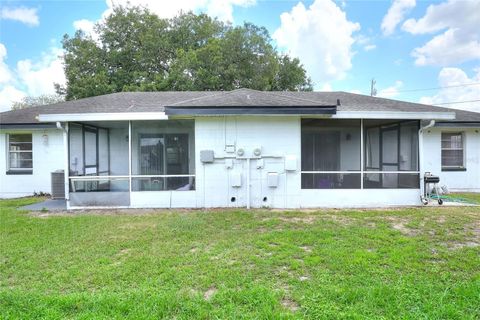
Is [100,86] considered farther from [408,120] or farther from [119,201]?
[408,120]

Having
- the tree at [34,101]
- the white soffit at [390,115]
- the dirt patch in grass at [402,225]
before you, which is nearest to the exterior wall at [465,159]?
the white soffit at [390,115]

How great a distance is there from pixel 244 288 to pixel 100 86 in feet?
69.0

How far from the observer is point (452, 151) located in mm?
11328

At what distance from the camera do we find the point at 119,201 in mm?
8039

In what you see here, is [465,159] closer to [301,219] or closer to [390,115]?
[390,115]

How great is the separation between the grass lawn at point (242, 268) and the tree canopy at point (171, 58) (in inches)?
627

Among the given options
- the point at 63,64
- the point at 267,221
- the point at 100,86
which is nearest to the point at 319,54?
the point at 100,86

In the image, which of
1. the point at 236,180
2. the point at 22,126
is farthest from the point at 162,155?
the point at 22,126

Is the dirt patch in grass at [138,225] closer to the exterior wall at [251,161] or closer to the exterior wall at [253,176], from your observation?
the exterior wall at [253,176]

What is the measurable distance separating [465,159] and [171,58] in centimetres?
2102

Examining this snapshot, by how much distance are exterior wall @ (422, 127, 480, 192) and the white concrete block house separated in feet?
10.2

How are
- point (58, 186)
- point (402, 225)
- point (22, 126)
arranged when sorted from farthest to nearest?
point (22, 126) → point (58, 186) → point (402, 225)

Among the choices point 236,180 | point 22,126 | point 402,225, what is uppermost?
point 22,126

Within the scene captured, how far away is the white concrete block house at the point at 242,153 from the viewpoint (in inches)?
305
